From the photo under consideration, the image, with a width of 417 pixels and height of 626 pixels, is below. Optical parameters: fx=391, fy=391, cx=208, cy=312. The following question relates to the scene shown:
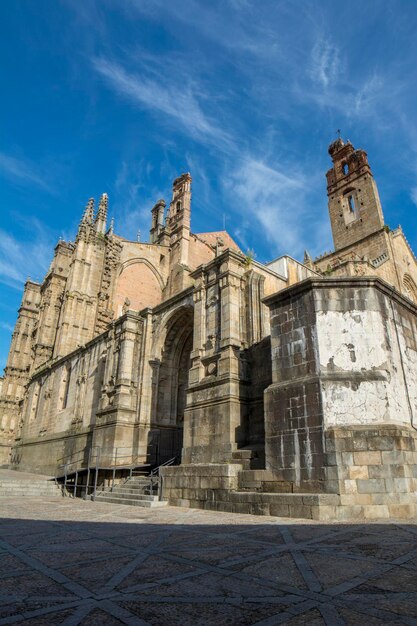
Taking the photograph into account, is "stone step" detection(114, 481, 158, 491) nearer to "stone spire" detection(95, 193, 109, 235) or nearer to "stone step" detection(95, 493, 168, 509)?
"stone step" detection(95, 493, 168, 509)

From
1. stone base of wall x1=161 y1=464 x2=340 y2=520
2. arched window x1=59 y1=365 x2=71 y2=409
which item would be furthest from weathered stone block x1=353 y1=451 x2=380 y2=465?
arched window x1=59 y1=365 x2=71 y2=409

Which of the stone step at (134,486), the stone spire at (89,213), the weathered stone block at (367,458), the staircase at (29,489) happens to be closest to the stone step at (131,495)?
the stone step at (134,486)

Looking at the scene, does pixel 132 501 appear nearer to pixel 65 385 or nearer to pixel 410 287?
pixel 65 385

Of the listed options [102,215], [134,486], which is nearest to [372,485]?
[134,486]

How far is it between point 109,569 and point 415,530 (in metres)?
4.40

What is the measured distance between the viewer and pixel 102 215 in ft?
111

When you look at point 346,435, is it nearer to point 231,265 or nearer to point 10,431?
point 231,265

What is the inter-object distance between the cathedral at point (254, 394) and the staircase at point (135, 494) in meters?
0.58

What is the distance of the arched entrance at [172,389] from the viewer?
55.3 feet

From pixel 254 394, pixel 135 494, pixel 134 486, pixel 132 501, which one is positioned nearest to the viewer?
pixel 132 501

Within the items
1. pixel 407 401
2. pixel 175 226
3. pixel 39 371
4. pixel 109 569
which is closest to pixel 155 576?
pixel 109 569

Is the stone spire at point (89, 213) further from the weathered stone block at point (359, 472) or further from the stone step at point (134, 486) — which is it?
the weathered stone block at point (359, 472)

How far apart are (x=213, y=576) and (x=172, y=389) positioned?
Answer: 1439cm

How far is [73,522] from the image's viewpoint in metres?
7.41
